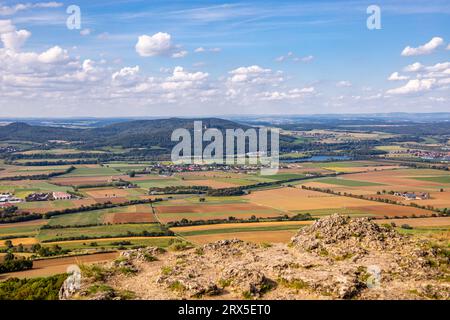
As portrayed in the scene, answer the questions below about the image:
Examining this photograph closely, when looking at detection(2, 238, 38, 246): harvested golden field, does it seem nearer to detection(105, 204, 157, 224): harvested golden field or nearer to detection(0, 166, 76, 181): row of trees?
detection(105, 204, 157, 224): harvested golden field

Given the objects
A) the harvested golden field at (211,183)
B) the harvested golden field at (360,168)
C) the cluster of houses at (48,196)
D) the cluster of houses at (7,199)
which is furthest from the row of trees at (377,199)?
the cluster of houses at (7,199)

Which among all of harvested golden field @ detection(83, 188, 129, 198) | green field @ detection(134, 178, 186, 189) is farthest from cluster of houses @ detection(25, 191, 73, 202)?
green field @ detection(134, 178, 186, 189)

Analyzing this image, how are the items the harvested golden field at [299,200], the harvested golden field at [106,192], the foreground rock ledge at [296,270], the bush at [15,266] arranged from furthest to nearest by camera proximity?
the harvested golden field at [106,192]
the harvested golden field at [299,200]
the bush at [15,266]
the foreground rock ledge at [296,270]

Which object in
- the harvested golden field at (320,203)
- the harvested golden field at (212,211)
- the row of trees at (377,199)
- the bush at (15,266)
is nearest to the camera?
the bush at (15,266)

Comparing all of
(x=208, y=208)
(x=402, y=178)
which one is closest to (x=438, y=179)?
(x=402, y=178)

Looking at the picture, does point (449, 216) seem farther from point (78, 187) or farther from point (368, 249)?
point (78, 187)

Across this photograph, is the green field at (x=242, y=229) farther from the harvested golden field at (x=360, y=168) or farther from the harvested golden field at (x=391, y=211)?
the harvested golden field at (x=360, y=168)
